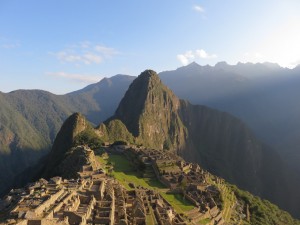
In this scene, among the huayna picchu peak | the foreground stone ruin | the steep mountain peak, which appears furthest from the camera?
the steep mountain peak

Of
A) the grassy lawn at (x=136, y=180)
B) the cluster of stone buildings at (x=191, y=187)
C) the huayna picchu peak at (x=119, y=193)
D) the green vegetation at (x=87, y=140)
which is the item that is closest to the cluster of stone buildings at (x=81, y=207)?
the huayna picchu peak at (x=119, y=193)

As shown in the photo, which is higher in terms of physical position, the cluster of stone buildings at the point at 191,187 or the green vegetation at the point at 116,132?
the cluster of stone buildings at the point at 191,187

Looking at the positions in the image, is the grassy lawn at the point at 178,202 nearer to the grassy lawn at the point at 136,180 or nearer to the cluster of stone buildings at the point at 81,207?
the grassy lawn at the point at 136,180

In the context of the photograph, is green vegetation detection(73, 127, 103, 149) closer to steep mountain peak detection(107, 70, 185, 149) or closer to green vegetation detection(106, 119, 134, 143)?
green vegetation detection(106, 119, 134, 143)

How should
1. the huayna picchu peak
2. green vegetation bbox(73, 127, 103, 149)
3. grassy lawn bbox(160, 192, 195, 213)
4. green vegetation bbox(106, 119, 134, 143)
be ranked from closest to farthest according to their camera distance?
1. the huayna picchu peak
2. grassy lawn bbox(160, 192, 195, 213)
3. green vegetation bbox(73, 127, 103, 149)
4. green vegetation bbox(106, 119, 134, 143)

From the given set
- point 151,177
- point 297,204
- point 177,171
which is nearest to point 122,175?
point 151,177

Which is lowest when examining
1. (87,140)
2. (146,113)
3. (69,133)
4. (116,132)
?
(146,113)

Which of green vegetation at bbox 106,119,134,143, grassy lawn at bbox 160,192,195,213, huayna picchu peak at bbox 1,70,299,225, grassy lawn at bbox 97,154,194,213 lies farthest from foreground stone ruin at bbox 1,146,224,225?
green vegetation at bbox 106,119,134,143

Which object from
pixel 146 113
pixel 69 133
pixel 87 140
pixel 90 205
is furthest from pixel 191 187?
pixel 146 113

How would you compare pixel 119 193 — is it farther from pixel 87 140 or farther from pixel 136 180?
pixel 87 140
